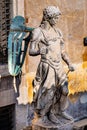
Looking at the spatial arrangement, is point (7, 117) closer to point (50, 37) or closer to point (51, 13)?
point (50, 37)

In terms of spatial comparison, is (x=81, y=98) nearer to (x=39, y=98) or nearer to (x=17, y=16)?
(x=17, y=16)

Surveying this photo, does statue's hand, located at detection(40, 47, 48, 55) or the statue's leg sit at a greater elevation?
statue's hand, located at detection(40, 47, 48, 55)

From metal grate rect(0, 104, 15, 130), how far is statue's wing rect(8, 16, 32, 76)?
93 centimetres

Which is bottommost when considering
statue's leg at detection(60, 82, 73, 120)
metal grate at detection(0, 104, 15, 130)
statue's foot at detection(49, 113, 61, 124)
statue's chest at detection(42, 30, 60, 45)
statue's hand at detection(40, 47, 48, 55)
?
metal grate at detection(0, 104, 15, 130)

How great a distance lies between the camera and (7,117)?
10602mm

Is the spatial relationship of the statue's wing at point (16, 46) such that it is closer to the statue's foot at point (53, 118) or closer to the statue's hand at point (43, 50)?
the statue's hand at point (43, 50)

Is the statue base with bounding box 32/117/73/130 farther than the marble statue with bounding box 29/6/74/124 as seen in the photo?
Yes

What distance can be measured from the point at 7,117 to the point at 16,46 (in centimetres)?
185

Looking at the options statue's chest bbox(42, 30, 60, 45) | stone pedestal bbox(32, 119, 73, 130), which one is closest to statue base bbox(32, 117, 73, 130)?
stone pedestal bbox(32, 119, 73, 130)

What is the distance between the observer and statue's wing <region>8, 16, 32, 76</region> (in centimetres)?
939

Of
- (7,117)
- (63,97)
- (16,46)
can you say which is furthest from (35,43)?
(7,117)

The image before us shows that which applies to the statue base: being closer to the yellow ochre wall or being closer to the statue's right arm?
the statue's right arm

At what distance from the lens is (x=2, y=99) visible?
10148 mm

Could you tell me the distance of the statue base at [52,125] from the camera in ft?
24.6
